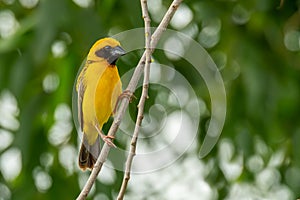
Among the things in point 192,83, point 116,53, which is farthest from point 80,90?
point 192,83

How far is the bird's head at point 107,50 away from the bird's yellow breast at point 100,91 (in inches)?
1.0

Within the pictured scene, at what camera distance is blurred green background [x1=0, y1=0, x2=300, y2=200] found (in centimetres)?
309

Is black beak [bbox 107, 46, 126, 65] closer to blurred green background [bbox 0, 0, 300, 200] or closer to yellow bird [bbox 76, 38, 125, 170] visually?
yellow bird [bbox 76, 38, 125, 170]

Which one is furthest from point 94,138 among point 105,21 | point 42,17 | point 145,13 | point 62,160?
point 62,160

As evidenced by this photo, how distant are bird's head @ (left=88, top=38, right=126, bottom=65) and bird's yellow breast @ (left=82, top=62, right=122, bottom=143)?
0.03 meters

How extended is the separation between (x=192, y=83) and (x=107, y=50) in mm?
1909

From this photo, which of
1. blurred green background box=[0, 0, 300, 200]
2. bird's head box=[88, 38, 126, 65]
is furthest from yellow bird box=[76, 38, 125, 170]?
blurred green background box=[0, 0, 300, 200]

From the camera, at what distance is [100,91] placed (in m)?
1.57

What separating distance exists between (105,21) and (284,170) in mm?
1081

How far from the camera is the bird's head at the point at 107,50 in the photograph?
4.73ft

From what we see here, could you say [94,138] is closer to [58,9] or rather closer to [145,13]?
[145,13]

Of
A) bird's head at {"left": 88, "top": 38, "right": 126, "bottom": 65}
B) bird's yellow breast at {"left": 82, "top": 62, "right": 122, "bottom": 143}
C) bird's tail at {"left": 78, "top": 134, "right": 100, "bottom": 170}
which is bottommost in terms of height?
bird's tail at {"left": 78, "top": 134, "right": 100, "bottom": 170}

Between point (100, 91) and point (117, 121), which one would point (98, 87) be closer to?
point (100, 91)

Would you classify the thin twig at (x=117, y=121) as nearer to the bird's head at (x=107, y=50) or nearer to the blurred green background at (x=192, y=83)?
the bird's head at (x=107, y=50)
